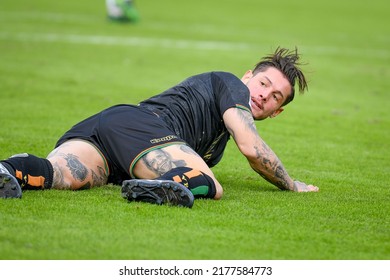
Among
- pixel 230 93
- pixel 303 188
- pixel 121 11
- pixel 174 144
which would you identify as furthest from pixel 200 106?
pixel 121 11

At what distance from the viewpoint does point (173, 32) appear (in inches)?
938

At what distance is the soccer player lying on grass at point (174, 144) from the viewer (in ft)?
21.4

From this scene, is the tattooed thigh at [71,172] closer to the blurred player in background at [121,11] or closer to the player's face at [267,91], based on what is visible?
the player's face at [267,91]

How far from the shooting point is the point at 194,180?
6.57m

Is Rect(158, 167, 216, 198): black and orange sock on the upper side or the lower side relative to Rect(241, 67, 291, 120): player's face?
lower

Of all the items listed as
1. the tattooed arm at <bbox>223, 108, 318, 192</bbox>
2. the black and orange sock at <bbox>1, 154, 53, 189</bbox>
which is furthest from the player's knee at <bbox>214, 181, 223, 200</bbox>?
the black and orange sock at <bbox>1, 154, 53, 189</bbox>

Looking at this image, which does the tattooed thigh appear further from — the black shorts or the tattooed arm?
the tattooed arm

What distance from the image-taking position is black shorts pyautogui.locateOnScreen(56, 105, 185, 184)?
6.89 meters

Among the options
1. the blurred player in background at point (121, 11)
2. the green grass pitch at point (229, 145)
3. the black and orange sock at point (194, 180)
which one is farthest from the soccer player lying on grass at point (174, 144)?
the blurred player in background at point (121, 11)

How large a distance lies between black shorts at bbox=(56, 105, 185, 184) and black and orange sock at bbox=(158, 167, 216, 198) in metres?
0.38

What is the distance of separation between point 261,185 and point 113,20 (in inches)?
726

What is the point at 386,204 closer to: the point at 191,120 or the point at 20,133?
the point at 191,120

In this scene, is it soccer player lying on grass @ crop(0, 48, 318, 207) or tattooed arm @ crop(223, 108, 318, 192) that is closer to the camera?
soccer player lying on grass @ crop(0, 48, 318, 207)

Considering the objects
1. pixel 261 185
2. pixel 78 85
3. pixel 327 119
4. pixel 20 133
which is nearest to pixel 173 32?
pixel 78 85
